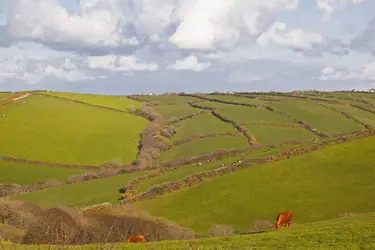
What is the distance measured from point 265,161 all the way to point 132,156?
33.7 metres

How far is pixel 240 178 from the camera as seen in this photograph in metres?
63.9

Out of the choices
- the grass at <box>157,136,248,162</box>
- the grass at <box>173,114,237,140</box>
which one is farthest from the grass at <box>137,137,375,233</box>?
the grass at <box>173,114,237,140</box>

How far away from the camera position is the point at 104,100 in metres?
146

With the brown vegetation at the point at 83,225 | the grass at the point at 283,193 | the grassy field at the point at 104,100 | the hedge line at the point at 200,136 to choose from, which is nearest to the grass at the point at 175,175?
the grass at the point at 283,193

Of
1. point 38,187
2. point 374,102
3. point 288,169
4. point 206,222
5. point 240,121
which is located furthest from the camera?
point 374,102

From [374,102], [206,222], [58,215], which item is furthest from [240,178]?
[374,102]

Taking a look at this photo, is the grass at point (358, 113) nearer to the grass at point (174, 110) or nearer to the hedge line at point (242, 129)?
the hedge line at point (242, 129)

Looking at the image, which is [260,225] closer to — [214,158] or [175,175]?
[175,175]

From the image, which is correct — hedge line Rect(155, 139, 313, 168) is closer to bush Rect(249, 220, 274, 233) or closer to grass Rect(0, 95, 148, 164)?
grass Rect(0, 95, 148, 164)

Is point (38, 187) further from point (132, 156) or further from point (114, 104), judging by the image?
point (114, 104)

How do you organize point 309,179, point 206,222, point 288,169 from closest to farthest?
point 206,222, point 309,179, point 288,169

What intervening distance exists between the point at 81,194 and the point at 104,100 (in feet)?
272

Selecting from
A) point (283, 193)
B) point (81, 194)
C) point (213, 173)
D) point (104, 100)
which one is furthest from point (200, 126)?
point (283, 193)

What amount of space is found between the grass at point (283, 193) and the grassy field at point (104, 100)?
79.1 m
